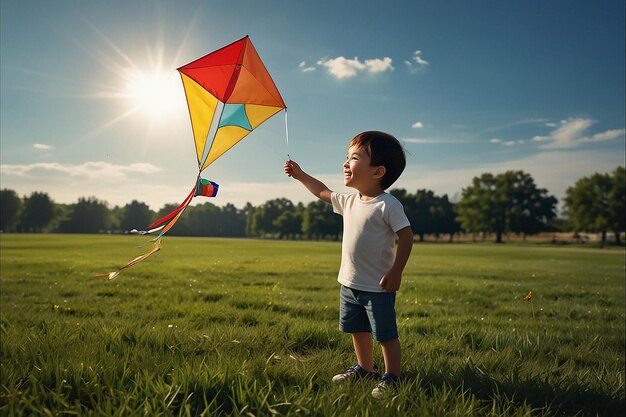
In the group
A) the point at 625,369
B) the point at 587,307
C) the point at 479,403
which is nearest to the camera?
the point at 479,403

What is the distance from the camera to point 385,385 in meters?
3.29

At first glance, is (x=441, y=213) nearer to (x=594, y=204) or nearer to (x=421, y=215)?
(x=421, y=215)

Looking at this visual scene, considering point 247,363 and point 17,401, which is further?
point 247,363

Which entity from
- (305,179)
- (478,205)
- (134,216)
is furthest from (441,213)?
(305,179)

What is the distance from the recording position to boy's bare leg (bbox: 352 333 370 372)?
149 inches

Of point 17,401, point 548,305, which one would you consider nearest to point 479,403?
point 17,401

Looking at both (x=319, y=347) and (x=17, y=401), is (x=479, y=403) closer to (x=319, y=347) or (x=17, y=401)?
(x=319, y=347)

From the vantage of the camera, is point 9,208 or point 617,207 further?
point 9,208

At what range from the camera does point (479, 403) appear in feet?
10.7

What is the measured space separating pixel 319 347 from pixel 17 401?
9.12ft

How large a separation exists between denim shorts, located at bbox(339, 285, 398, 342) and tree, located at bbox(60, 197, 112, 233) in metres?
139

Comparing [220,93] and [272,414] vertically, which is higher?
[220,93]

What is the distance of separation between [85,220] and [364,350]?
5503 inches

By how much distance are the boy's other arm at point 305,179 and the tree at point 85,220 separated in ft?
454
